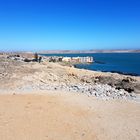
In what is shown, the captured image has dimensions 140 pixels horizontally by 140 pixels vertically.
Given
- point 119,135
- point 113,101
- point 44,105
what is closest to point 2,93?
point 44,105

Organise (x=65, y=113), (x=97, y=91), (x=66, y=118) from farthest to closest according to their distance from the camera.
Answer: (x=97, y=91) < (x=65, y=113) < (x=66, y=118)

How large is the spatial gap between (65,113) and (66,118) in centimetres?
85

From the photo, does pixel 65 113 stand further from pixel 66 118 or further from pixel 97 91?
pixel 97 91

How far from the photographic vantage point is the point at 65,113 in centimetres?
1422

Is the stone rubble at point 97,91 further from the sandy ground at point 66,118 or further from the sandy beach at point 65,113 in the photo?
the sandy ground at point 66,118

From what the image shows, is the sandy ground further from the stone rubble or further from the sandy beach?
the stone rubble

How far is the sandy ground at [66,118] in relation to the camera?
11297 millimetres

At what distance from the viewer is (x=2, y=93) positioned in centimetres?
1903

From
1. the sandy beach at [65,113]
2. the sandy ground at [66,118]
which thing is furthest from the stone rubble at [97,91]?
the sandy ground at [66,118]

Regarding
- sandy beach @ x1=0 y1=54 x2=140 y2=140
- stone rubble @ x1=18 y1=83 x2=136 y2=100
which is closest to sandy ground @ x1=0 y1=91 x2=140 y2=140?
sandy beach @ x1=0 y1=54 x2=140 y2=140

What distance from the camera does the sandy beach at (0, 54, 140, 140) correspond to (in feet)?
37.4

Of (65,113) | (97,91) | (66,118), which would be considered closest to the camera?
(66,118)

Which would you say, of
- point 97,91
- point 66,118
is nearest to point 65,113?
point 66,118

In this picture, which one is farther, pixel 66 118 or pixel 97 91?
pixel 97 91
